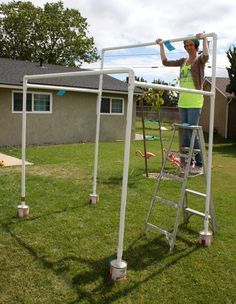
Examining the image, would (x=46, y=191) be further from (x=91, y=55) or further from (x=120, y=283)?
(x=91, y=55)

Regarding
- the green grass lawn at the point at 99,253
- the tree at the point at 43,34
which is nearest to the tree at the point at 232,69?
the green grass lawn at the point at 99,253

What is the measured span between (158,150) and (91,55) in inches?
992

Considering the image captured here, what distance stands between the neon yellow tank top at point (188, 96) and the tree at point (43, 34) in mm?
32291

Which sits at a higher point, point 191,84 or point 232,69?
point 232,69

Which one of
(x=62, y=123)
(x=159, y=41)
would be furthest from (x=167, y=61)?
(x=62, y=123)

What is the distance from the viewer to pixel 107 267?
3578 mm

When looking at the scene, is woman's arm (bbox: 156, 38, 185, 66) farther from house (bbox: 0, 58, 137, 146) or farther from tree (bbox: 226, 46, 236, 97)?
tree (bbox: 226, 46, 236, 97)

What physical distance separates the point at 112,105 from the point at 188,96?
41.8 feet

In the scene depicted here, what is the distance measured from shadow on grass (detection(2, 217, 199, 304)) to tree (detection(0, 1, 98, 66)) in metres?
33.1

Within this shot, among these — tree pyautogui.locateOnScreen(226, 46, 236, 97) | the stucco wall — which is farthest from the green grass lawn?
tree pyautogui.locateOnScreen(226, 46, 236, 97)

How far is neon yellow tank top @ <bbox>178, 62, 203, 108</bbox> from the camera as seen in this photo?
4.45 meters

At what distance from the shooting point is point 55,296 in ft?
9.98

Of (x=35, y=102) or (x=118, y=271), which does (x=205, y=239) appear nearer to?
(x=118, y=271)

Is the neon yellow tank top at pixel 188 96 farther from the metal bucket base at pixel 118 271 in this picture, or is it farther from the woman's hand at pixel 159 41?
the metal bucket base at pixel 118 271
